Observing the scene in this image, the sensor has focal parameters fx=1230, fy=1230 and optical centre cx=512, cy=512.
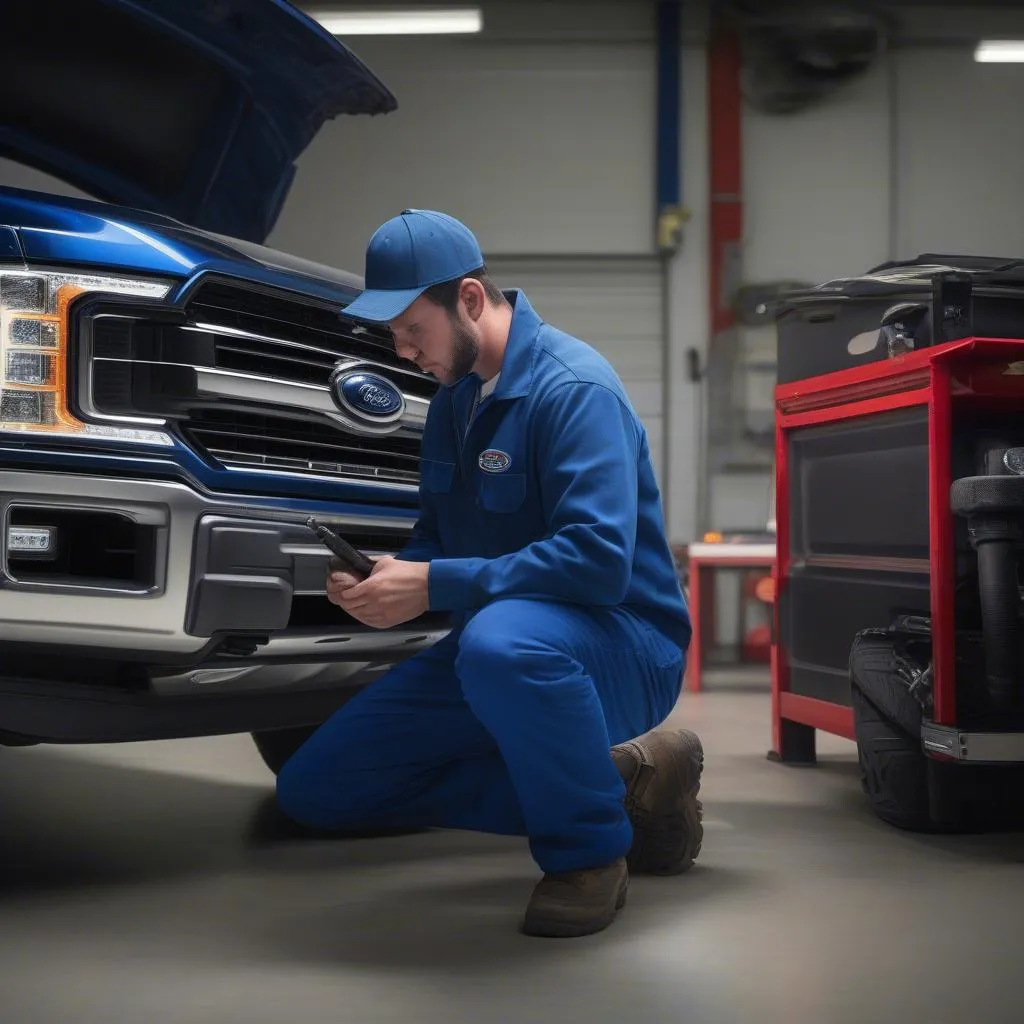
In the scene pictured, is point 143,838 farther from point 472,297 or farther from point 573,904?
point 472,297

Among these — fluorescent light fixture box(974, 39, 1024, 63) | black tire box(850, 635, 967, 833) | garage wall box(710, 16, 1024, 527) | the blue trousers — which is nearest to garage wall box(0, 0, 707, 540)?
garage wall box(710, 16, 1024, 527)

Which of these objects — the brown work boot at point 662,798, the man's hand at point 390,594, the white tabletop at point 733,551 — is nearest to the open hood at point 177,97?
the man's hand at point 390,594

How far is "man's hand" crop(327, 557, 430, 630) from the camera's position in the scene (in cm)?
195

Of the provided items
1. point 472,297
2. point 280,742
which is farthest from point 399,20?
point 472,297

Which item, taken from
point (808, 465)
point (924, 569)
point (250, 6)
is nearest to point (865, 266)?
point (808, 465)

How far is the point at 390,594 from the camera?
196cm

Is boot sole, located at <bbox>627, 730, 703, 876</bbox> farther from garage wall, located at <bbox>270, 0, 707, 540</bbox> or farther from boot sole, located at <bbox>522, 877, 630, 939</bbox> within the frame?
garage wall, located at <bbox>270, 0, 707, 540</bbox>

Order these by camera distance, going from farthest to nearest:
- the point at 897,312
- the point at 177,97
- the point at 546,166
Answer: the point at 546,166, the point at 897,312, the point at 177,97

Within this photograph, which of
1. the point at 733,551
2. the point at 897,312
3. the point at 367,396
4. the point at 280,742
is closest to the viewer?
the point at 367,396

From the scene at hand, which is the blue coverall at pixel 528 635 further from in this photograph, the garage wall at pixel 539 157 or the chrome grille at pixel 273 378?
the garage wall at pixel 539 157

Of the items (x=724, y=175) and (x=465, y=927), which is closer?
(x=465, y=927)

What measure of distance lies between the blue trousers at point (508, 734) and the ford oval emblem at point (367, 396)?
0.47 metres

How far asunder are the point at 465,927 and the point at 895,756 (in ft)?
3.90

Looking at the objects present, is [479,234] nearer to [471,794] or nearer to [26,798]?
[26,798]
